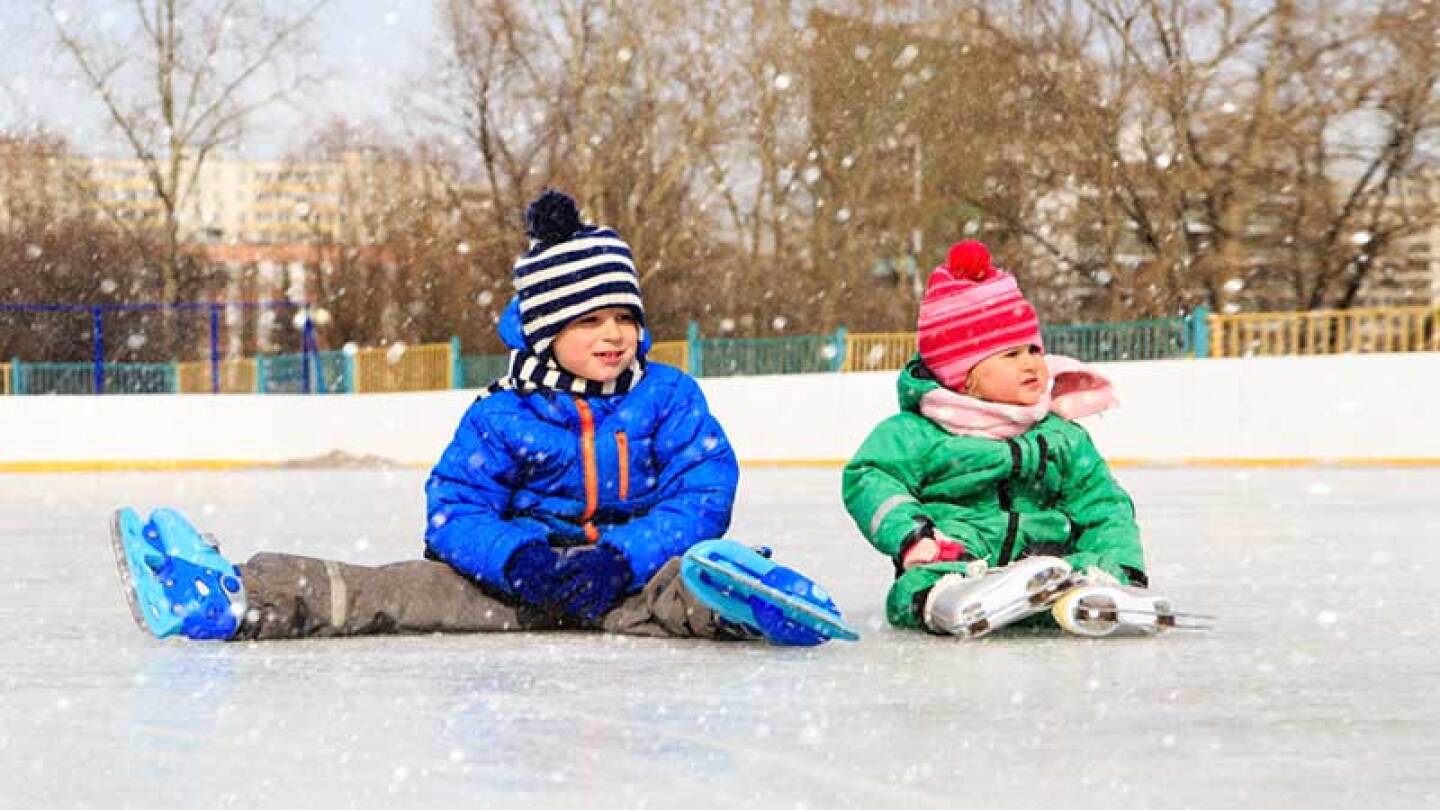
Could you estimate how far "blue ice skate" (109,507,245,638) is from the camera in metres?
3.71

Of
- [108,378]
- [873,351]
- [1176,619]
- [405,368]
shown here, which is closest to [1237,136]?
[873,351]

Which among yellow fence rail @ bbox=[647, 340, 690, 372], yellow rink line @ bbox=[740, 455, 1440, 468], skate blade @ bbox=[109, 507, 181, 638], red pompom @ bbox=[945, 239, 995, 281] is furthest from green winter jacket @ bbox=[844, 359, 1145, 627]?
yellow fence rail @ bbox=[647, 340, 690, 372]

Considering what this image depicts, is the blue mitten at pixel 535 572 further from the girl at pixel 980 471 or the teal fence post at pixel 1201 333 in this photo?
the teal fence post at pixel 1201 333

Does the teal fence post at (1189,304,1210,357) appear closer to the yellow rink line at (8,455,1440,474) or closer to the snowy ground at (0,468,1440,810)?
the yellow rink line at (8,455,1440,474)

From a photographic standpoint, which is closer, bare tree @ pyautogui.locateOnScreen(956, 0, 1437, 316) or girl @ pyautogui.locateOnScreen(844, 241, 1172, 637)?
girl @ pyautogui.locateOnScreen(844, 241, 1172, 637)

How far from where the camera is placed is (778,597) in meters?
3.45

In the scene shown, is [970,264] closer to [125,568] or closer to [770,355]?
[125,568]

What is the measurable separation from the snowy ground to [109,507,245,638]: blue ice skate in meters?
0.06

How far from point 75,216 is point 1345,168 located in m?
19.4

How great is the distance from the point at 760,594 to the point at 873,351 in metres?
13.3

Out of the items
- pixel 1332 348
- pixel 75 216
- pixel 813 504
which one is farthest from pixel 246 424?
pixel 75 216

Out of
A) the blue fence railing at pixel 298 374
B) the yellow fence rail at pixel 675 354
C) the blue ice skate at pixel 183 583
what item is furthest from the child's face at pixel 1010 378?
the blue fence railing at pixel 298 374

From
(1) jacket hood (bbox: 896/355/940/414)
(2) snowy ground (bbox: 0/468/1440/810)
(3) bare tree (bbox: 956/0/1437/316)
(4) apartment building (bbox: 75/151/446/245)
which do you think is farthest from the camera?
(4) apartment building (bbox: 75/151/446/245)

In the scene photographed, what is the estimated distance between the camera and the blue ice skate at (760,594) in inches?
136
